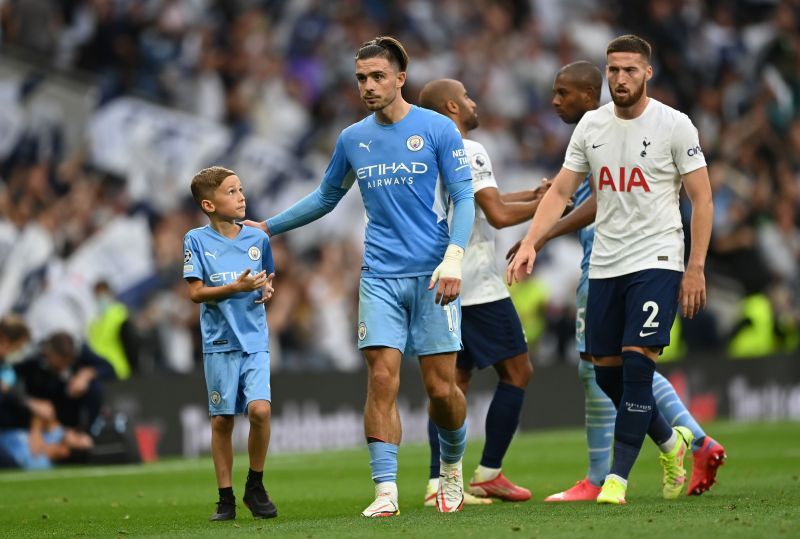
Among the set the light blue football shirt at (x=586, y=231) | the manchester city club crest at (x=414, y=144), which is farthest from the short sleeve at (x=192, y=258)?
the light blue football shirt at (x=586, y=231)

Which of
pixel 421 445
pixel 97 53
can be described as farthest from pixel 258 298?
pixel 97 53

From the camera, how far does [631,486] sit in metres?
9.84

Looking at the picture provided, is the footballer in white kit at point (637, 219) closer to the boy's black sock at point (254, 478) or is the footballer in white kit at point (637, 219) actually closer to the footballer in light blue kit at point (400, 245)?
the footballer in light blue kit at point (400, 245)

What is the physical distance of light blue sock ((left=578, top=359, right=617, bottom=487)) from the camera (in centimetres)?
920

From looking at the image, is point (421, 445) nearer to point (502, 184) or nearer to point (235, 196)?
point (502, 184)

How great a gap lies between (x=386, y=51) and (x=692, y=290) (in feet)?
6.67

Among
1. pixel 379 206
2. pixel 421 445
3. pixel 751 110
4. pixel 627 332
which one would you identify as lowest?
pixel 421 445

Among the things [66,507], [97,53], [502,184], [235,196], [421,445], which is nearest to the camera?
[235,196]

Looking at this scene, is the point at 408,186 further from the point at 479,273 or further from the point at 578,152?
the point at 479,273

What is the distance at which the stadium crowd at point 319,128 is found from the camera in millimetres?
16453

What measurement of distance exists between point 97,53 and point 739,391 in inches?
382

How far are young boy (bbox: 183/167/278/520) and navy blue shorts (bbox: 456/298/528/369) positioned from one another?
1468 millimetres

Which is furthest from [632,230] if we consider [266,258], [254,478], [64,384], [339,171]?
[64,384]

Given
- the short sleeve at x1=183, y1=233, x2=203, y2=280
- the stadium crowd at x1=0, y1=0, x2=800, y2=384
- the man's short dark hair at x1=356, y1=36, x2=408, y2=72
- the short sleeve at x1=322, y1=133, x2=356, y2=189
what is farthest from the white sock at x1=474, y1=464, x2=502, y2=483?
the stadium crowd at x1=0, y1=0, x2=800, y2=384
